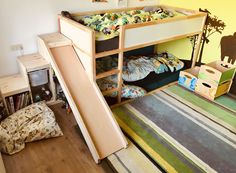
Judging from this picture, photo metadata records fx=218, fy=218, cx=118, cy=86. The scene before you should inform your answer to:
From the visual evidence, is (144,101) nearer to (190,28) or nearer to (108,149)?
(108,149)

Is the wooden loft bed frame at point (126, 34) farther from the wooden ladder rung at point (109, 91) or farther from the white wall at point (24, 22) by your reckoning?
the white wall at point (24, 22)

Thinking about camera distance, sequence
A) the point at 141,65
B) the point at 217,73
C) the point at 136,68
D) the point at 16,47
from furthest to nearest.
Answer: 1. the point at 141,65
2. the point at 136,68
3. the point at 217,73
4. the point at 16,47

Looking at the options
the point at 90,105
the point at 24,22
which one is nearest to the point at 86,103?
the point at 90,105

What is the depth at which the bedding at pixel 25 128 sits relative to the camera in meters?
1.89

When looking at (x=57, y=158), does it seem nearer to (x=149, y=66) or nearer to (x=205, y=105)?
(x=149, y=66)

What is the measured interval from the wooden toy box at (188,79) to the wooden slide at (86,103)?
1355mm

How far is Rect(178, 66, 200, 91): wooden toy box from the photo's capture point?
9.43 ft

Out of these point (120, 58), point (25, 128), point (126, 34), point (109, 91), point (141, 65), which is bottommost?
point (25, 128)

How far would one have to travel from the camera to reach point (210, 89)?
2711mm

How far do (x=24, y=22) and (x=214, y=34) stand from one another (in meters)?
2.37

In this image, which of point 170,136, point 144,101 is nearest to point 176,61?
point 144,101

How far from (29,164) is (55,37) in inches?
52.0

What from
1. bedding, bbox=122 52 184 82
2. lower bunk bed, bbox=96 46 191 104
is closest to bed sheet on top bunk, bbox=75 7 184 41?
lower bunk bed, bbox=96 46 191 104

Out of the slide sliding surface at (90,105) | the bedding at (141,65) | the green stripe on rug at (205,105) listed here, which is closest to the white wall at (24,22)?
the slide sliding surface at (90,105)
